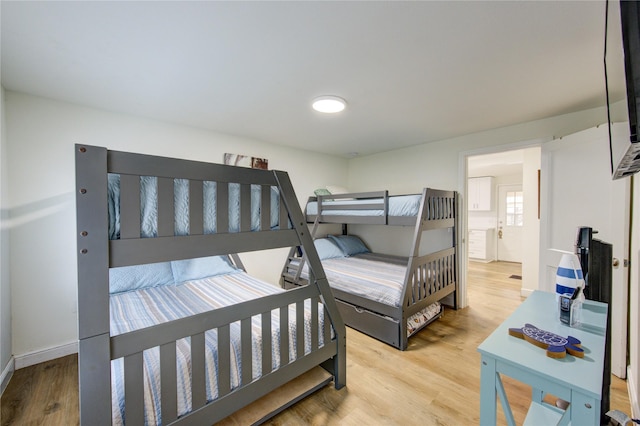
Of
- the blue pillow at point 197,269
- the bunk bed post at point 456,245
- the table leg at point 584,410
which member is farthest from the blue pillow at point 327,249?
the table leg at point 584,410

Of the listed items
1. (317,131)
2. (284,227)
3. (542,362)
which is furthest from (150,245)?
(317,131)

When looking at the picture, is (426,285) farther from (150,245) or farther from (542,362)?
(150,245)

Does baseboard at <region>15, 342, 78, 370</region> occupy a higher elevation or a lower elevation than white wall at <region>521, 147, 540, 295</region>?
lower

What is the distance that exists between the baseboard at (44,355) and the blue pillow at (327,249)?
8.93 feet

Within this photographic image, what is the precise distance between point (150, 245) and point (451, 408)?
2.00 m

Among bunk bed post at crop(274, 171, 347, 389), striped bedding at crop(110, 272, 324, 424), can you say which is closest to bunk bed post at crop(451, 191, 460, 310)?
bunk bed post at crop(274, 171, 347, 389)

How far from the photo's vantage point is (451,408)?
1605mm

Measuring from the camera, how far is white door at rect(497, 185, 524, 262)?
6059 mm

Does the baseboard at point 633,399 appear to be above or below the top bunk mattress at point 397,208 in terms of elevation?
below

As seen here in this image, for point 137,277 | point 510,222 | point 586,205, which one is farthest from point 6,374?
point 510,222

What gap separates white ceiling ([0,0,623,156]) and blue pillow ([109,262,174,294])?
1.50 m

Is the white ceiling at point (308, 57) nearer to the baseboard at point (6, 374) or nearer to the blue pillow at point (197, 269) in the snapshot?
the blue pillow at point (197, 269)

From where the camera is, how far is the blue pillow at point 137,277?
224 cm

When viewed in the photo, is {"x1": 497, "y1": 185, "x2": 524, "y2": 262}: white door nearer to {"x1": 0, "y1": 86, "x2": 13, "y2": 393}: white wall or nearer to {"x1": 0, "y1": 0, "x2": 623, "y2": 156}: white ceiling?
{"x1": 0, "y1": 0, "x2": 623, "y2": 156}: white ceiling
